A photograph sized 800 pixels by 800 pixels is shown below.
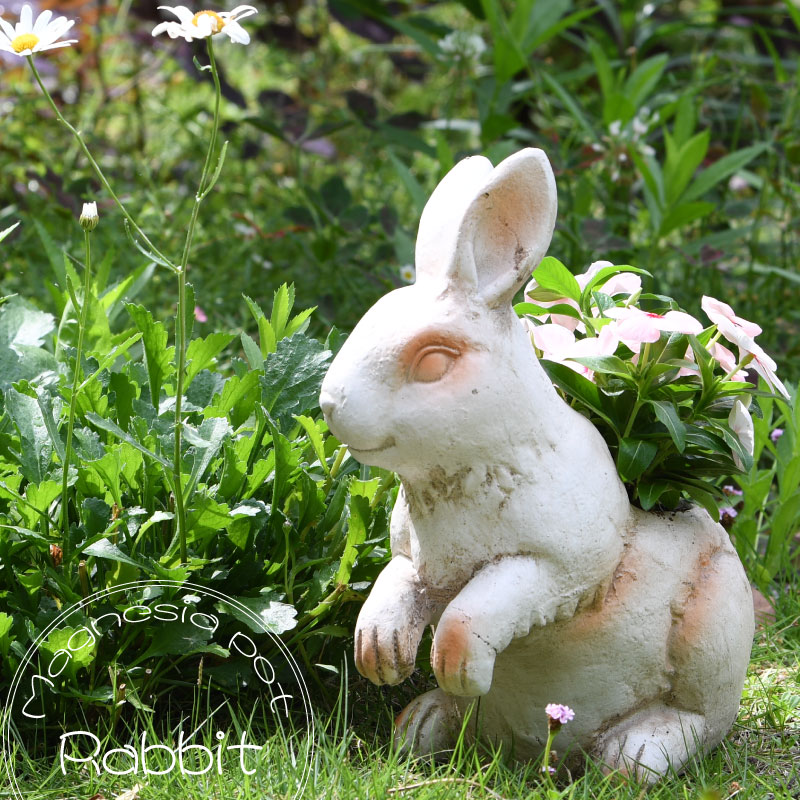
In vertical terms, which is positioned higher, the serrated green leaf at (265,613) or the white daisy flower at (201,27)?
the white daisy flower at (201,27)

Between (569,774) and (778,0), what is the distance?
569cm

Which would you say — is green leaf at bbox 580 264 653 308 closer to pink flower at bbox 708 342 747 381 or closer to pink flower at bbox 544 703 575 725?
pink flower at bbox 708 342 747 381

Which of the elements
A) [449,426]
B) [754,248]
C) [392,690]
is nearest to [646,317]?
[449,426]

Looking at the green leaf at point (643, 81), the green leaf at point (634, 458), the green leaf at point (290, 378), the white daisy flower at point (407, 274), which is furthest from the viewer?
the green leaf at point (643, 81)

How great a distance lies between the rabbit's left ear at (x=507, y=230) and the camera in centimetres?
164

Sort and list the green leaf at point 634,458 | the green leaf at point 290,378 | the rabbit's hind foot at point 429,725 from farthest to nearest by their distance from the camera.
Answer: the green leaf at point 290,378 < the rabbit's hind foot at point 429,725 < the green leaf at point 634,458

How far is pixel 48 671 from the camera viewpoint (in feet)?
6.35

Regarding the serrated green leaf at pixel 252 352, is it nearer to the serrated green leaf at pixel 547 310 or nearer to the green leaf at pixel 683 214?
the serrated green leaf at pixel 547 310

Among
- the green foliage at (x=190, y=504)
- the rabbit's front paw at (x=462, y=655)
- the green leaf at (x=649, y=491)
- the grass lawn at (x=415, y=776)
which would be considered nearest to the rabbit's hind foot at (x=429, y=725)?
the grass lawn at (x=415, y=776)

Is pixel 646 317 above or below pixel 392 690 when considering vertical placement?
above

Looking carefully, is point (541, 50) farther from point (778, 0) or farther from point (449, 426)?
point (449, 426)

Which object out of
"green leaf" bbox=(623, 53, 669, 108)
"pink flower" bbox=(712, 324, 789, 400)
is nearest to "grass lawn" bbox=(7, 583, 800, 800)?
"pink flower" bbox=(712, 324, 789, 400)

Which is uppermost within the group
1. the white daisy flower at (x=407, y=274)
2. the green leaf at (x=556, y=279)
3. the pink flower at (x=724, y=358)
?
the green leaf at (x=556, y=279)

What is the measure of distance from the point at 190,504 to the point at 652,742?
937 millimetres
